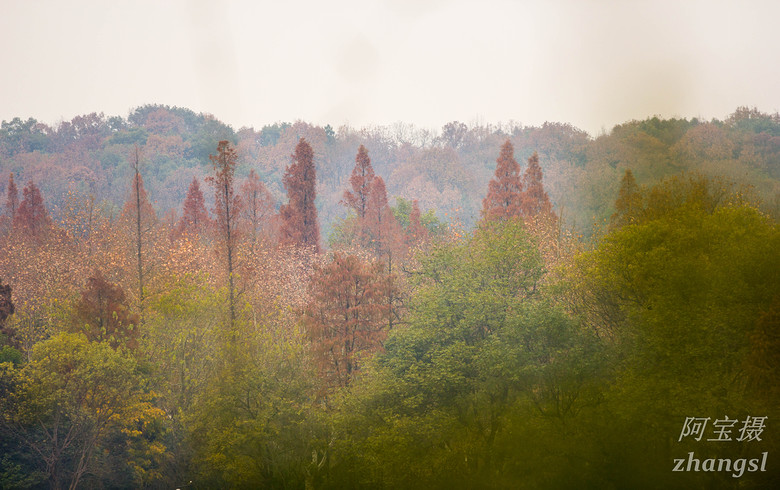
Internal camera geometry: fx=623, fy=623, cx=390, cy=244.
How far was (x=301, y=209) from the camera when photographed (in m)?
45.7

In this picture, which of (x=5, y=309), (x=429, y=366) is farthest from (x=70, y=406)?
(x=429, y=366)

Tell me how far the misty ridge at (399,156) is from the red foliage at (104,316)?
30132 millimetres

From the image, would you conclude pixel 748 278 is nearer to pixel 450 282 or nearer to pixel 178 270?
pixel 450 282

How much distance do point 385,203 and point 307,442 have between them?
2655cm

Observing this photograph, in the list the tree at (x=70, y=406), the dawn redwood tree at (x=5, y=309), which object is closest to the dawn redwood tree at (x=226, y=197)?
the tree at (x=70, y=406)

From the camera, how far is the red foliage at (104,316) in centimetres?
2655

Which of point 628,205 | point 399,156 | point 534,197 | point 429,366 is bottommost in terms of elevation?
point 429,366

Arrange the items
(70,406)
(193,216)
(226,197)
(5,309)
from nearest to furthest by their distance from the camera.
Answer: (70,406) → (5,309) → (226,197) → (193,216)

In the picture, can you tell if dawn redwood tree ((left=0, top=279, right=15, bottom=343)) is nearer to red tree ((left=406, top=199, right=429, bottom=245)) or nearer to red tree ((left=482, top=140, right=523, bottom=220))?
red tree ((left=482, top=140, right=523, bottom=220))

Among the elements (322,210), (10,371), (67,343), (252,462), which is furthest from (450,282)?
(322,210)

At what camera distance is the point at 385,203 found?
4869cm

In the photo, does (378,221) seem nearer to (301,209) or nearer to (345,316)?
(301,209)

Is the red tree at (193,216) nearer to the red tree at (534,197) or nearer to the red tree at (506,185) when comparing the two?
the red tree at (506,185)

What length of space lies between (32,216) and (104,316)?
98.7ft
